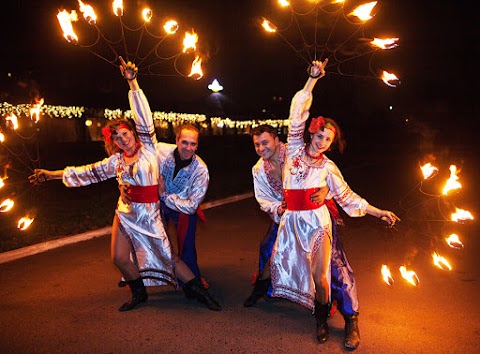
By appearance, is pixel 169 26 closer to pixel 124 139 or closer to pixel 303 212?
pixel 124 139

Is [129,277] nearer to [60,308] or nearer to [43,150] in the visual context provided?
[60,308]

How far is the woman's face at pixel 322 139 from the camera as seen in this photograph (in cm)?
369

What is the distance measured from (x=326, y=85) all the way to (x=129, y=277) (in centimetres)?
2267

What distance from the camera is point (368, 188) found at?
1391 cm

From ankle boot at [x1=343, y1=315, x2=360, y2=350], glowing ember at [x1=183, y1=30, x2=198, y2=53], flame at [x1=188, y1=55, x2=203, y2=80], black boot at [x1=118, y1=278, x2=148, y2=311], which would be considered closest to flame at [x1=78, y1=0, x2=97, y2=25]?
glowing ember at [x1=183, y1=30, x2=198, y2=53]

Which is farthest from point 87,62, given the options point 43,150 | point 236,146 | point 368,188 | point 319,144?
point 236,146

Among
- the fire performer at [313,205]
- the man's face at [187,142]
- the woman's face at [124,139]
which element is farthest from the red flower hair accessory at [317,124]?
the woman's face at [124,139]

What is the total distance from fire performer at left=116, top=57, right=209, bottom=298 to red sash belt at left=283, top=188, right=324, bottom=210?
3.53ft

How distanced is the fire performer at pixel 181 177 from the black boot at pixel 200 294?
0.25ft

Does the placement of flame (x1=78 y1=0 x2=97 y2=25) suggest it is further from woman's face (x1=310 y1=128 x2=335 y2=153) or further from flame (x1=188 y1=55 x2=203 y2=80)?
woman's face (x1=310 y1=128 x2=335 y2=153)

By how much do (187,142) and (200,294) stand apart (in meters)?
1.60

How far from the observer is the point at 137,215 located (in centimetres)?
424

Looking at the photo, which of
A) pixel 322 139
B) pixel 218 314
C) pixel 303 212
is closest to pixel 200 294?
pixel 218 314

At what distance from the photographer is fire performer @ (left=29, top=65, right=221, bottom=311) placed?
422 cm
